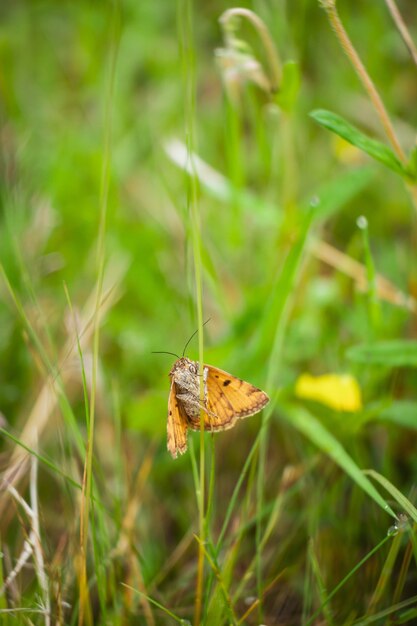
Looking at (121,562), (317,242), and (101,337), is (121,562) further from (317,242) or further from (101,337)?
(317,242)

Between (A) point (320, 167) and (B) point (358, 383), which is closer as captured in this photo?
(B) point (358, 383)

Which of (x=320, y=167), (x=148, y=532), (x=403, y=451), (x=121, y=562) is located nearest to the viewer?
(x=121, y=562)

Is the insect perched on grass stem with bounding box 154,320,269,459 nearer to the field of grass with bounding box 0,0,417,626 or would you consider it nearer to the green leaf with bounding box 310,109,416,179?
the field of grass with bounding box 0,0,417,626

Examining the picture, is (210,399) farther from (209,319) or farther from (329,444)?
(329,444)

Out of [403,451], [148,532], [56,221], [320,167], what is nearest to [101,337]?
[56,221]

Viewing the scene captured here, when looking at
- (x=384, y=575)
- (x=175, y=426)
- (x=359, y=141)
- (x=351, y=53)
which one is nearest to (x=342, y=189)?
(x=359, y=141)

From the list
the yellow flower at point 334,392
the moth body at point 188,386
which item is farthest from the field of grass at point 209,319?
the moth body at point 188,386

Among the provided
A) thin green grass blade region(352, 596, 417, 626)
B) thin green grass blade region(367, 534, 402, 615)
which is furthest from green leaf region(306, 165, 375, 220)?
thin green grass blade region(352, 596, 417, 626)
